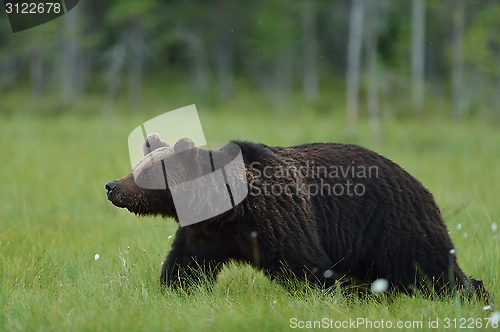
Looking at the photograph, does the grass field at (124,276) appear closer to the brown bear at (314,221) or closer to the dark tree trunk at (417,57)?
the brown bear at (314,221)

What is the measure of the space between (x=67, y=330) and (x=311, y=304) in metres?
1.54

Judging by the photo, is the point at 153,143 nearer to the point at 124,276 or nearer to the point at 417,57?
the point at 124,276

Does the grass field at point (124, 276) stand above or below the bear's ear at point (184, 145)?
below

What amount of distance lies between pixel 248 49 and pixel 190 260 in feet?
123

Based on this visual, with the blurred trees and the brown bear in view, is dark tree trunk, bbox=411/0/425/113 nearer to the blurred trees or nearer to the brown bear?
the blurred trees

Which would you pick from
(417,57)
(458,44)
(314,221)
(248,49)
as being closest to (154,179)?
(314,221)

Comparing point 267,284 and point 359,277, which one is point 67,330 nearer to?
point 267,284

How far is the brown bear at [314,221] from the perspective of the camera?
4.26 metres

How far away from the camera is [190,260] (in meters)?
4.51

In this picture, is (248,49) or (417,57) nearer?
(417,57)

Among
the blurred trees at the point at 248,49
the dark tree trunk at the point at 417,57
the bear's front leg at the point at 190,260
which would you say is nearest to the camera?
the bear's front leg at the point at 190,260

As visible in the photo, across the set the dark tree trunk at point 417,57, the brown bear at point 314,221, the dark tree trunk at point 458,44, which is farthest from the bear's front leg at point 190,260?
the dark tree trunk at point 458,44

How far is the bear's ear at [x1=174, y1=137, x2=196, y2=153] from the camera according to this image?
4281mm

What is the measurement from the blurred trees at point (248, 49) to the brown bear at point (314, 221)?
23242mm
